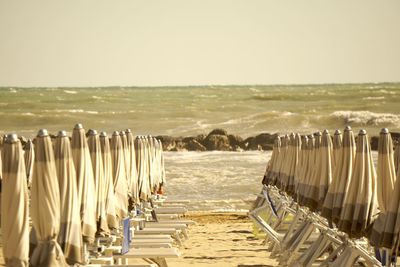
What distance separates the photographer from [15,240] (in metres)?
6.29

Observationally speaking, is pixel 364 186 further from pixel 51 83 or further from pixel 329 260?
pixel 51 83

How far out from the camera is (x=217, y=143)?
145 ft

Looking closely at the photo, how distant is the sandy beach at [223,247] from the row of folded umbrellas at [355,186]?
3.22ft

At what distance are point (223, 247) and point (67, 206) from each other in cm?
692

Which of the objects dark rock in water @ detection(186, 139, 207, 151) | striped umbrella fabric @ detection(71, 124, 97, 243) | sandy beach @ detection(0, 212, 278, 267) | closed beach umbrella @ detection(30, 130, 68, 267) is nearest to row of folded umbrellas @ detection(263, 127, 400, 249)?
sandy beach @ detection(0, 212, 278, 267)

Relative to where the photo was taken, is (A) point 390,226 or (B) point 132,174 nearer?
(A) point 390,226

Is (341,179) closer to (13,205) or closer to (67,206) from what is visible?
(67,206)

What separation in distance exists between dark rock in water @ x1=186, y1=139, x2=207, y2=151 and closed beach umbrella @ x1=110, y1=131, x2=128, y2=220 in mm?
32651

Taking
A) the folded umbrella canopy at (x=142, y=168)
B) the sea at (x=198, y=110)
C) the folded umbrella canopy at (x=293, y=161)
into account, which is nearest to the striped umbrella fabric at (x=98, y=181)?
the folded umbrella canopy at (x=142, y=168)

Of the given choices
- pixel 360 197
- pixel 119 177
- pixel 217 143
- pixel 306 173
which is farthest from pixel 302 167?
pixel 217 143

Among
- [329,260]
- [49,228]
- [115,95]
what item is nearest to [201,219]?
[329,260]

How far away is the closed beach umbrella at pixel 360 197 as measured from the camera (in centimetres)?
853

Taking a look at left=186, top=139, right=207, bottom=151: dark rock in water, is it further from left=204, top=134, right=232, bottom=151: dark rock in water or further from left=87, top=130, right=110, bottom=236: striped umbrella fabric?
left=87, top=130, right=110, bottom=236: striped umbrella fabric

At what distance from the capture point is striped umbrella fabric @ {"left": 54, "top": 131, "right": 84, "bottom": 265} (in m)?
7.11
